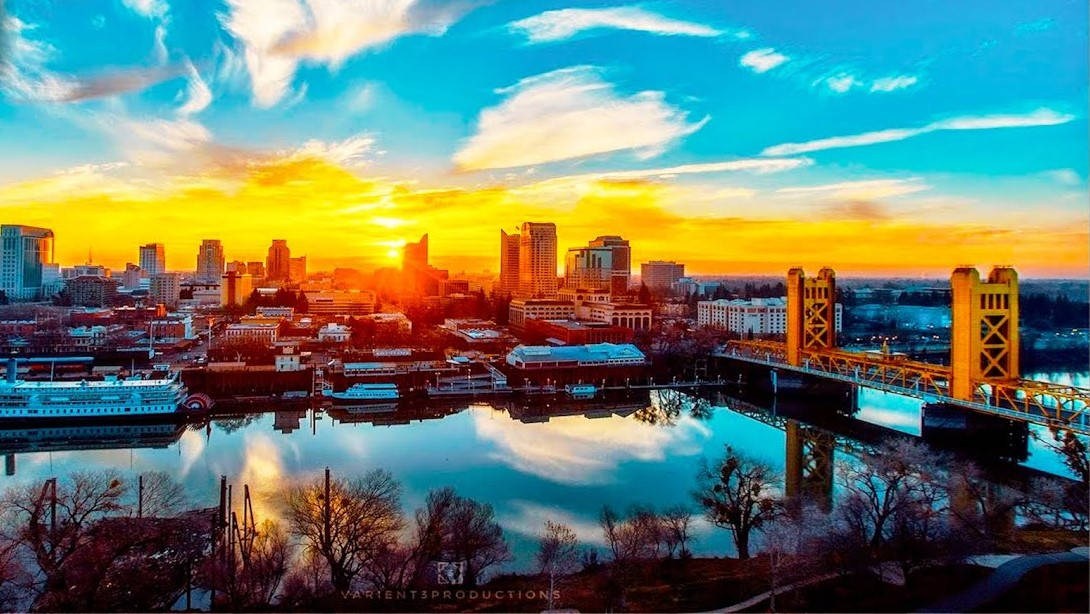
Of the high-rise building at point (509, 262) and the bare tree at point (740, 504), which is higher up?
the high-rise building at point (509, 262)

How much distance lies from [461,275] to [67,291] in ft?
21.6

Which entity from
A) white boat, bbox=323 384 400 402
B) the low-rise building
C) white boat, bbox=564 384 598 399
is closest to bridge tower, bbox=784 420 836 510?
white boat, bbox=564 384 598 399

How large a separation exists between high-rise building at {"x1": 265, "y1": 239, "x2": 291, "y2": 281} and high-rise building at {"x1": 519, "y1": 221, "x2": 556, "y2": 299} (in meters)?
4.92

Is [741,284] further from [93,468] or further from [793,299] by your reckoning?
[93,468]

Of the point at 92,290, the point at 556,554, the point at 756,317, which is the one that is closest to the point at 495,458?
the point at 556,554

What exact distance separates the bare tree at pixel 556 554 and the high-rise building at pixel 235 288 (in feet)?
32.5

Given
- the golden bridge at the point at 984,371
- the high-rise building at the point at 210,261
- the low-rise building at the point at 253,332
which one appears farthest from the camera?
the high-rise building at the point at 210,261

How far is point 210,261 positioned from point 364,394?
5.88 meters

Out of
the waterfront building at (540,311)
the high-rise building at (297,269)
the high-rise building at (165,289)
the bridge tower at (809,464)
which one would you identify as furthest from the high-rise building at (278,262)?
the bridge tower at (809,464)

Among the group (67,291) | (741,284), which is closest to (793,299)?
(741,284)

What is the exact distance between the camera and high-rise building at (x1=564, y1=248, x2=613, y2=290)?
1363 centimetres

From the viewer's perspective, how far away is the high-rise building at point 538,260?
47.3 ft

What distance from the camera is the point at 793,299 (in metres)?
7.42

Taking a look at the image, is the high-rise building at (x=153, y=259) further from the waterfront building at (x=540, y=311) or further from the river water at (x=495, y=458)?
the waterfront building at (x=540, y=311)
